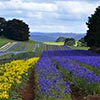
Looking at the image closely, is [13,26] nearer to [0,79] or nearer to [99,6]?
[99,6]

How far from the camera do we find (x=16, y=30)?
132 meters

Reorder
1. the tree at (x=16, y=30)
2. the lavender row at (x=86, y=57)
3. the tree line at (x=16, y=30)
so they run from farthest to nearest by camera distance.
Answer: the tree line at (x=16, y=30) → the tree at (x=16, y=30) → the lavender row at (x=86, y=57)

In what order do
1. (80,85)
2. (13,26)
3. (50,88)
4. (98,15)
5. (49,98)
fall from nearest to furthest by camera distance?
(49,98)
(50,88)
(80,85)
(98,15)
(13,26)

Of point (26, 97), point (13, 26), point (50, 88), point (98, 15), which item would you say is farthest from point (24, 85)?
point (13, 26)

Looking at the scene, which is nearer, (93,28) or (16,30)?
(93,28)

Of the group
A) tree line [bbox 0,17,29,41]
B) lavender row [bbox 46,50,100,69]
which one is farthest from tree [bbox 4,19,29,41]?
lavender row [bbox 46,50,100,69]

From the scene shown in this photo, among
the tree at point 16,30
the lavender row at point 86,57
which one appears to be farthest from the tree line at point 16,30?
the lavender row at point 86,57

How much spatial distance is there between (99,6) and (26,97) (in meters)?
54.0

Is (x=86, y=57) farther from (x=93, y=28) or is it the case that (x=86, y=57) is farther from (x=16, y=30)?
(x=16, y=30)

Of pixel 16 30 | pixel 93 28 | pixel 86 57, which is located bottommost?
pixel 16 30

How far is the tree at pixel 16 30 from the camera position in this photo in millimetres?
132725

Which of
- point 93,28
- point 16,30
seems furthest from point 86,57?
point 16,30

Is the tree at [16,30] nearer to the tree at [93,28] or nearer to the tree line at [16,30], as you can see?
the tree line at [16,30]

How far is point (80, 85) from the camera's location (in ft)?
61.3
